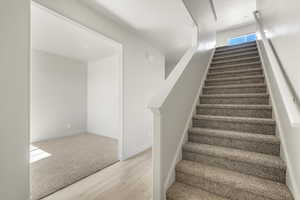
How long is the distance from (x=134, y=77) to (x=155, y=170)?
2.15m

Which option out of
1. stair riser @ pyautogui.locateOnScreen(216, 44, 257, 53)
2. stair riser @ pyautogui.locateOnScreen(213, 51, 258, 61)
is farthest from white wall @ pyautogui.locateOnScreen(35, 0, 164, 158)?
stair riser @ pyautogui.locateOnScreen(216, 44, 257, 53)

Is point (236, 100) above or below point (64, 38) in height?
below

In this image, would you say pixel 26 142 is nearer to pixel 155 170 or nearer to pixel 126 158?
pixel 155 170

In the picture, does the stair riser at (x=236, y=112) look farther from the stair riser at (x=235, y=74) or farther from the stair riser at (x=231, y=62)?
the stair riser at (x=231, y=62)

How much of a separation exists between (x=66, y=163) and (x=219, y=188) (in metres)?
2.57

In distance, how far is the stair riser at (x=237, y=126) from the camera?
4.88 ft

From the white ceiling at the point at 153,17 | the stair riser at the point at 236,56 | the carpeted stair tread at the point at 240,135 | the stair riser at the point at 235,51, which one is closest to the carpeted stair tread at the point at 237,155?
the carpeted stair tread at the point at 240,135

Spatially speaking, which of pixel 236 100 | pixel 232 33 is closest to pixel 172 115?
pixel 236 100

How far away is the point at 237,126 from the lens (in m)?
1.64

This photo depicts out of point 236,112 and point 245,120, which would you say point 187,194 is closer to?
point 245,120

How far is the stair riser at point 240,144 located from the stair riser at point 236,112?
0.46 m

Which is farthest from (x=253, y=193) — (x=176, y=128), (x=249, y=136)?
(x=176, y=128)

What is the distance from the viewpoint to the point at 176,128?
1.51m

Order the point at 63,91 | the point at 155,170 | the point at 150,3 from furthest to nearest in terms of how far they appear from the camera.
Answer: the point at 63,91 < the point at 150,3 < the point at 155,170
